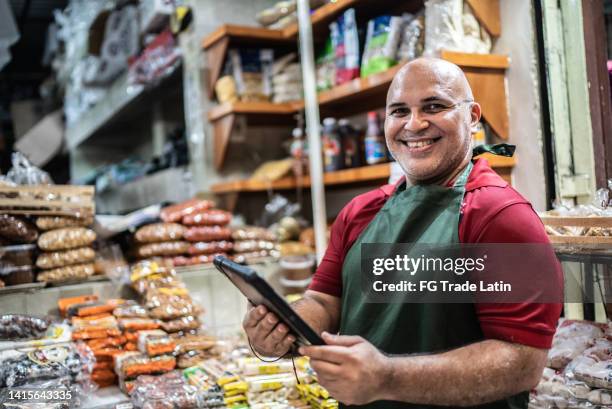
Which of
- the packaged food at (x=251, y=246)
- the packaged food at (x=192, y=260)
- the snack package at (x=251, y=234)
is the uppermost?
the snack package at (x=251, y=234)

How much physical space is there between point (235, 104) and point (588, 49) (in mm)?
2120

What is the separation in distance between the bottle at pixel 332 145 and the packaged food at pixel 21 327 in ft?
4.88

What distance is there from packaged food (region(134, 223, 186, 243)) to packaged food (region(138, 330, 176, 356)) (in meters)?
0.73

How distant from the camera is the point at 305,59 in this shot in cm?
261


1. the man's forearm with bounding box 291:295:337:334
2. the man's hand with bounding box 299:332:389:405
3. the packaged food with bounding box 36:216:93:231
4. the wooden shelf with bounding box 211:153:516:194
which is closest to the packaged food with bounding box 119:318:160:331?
the packaged food with bounding box 36:216:93:231

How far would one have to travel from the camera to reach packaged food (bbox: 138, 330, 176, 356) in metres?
2.19

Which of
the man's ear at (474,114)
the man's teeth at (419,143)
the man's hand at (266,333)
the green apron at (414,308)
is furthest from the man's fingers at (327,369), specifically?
the man's ear at (474,114)

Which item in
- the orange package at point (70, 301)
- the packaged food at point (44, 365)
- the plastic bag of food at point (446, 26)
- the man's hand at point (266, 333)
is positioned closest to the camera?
the man's hand at point (266, 333)

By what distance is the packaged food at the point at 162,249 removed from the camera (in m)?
2.92

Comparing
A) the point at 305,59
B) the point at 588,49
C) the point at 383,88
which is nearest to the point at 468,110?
the point at 588,49

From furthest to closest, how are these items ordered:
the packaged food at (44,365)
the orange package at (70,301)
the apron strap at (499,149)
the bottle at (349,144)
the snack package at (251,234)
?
the snack package at (251,234), the bottle at (349,144), the orange package at (70,301), the packaged food at (44,365), the apron strap at (499,149)

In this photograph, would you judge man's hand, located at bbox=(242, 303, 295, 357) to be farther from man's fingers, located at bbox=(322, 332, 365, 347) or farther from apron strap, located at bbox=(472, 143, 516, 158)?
apron strap, located at bbox=(472, 143, 516, 158)

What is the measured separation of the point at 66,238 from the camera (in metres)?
2.55

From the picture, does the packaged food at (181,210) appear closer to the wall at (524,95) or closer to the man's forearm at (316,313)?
the man's forearm at (316,313)
